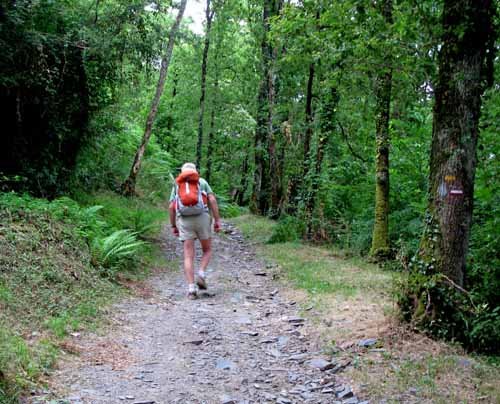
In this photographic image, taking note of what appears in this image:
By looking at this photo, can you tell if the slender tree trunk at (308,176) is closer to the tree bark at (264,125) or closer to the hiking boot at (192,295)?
the tree bark at (264,125)

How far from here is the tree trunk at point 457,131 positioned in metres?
5.34

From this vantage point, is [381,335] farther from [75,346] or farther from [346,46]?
[346,46]

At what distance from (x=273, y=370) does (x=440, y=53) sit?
3.97m

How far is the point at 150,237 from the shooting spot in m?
13.1

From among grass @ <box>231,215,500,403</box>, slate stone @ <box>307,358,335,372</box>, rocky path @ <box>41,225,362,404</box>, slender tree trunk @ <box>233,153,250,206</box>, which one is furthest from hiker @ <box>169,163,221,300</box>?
slender tree trunk @ <box>233,153,250,206</box>

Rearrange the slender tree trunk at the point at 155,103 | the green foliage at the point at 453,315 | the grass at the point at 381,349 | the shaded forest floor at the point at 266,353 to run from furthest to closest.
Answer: the slender tree trunk at the point at 155,103 < the green foliage at the point at 453,315 < the shaded forest floor at the point at 266,353 < the grass at the point at 381,349

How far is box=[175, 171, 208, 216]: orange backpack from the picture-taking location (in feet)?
26.5

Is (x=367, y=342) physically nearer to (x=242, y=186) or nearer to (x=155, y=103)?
(x=155, y=103)

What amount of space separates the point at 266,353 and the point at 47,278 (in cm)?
319

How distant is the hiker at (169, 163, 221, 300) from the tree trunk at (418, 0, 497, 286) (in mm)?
3737

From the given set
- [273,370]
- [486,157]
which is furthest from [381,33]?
[273,370]

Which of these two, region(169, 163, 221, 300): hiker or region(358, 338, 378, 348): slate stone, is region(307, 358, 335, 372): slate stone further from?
region(169, 163, 221, 300): hiker

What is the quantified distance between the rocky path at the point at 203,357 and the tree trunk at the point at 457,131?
1779 mm

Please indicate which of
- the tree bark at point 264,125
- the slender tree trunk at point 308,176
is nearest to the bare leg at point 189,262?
the slender tree trunk at point 308,176
